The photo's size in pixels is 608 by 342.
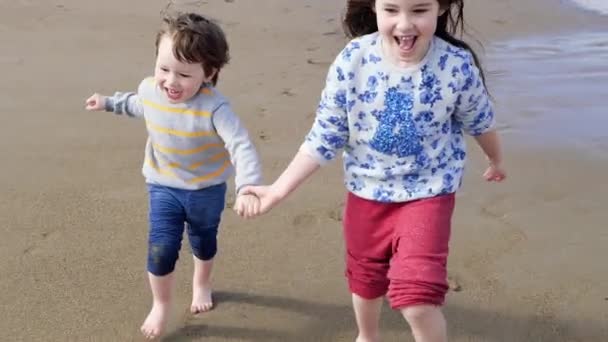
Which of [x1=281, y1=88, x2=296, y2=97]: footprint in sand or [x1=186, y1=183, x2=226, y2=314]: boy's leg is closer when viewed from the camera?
[x1=186, y1=183, x2=226, y2=314]: boy's leg

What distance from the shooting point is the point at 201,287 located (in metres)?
3.24

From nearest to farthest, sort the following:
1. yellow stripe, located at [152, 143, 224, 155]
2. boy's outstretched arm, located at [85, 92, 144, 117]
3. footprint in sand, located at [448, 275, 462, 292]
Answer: yellow stripe, located at [152, 143, 224, 155], boy's outstretched arm, located at [85, 92, 144, 117], footprint in sand, located at [448, 275, 462, 292]

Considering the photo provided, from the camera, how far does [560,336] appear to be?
123 inches

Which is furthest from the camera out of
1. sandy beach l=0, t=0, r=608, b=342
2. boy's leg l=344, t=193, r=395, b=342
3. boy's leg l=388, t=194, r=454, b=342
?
sandy beach l=0, t=0, r=608, b=342

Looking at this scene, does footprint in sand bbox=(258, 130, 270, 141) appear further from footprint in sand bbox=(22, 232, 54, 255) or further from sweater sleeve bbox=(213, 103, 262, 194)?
sweater sleeve bbox=(213, 103, 262, 194)

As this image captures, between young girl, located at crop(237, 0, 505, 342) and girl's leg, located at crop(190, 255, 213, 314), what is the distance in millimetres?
660

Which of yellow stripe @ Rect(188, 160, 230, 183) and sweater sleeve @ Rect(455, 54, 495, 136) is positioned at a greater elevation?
sweater sleeve @ Rect(455, 54, 495, 136)

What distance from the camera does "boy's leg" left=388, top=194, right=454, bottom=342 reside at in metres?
2.46

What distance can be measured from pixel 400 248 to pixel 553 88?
12.3ft

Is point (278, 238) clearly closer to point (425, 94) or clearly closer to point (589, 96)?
point (425, 94)

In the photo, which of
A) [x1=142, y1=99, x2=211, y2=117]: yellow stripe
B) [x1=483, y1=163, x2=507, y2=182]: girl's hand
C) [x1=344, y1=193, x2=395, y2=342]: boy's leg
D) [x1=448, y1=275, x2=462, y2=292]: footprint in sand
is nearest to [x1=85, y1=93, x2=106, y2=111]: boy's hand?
[x1=142, y1=99, x2=211, y2=117]: yellow stripe

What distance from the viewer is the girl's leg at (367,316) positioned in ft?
9.44

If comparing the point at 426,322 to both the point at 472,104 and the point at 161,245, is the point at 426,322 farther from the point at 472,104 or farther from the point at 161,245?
the point at 161,245

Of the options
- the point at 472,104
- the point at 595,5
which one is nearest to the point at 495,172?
the point at 472,104
